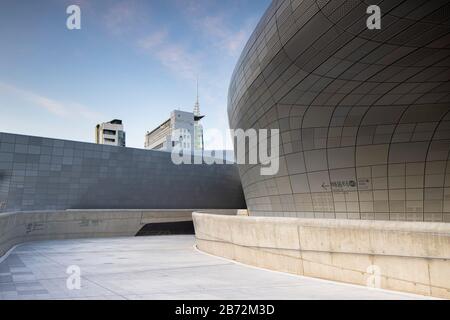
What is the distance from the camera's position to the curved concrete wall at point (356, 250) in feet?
21.5

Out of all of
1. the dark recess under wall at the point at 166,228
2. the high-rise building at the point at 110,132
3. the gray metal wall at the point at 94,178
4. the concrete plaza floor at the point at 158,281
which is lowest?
the concrete plaza floor at the point at 158,281

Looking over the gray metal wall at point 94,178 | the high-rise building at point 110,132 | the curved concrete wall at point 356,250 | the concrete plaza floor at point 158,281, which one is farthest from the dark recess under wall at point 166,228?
the high-rise building at point 110,132

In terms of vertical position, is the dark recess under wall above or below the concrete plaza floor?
above

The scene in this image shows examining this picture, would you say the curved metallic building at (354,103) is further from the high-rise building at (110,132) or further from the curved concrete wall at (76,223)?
the high-rise building at (110,132)

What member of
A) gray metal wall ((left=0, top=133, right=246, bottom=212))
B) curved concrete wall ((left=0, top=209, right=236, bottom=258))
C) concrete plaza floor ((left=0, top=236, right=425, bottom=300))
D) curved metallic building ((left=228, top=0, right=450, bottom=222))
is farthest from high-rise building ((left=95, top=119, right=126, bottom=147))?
concrete plaza floor ((left=0, top=236, right=425, bottom=300))

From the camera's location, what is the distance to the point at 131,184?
135 ft

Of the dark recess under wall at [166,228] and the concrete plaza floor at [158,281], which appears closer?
the concrete plaza floor at [158,281]

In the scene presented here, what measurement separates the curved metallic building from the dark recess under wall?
7.52 meters

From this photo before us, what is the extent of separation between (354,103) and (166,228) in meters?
15.9

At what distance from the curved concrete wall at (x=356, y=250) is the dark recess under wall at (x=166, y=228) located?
14.7 m

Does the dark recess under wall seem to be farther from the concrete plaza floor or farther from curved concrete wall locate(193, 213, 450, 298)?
curved concrete wall locate(193, 213, 450, 298)

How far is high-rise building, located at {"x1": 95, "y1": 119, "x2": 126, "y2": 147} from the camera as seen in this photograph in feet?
463
